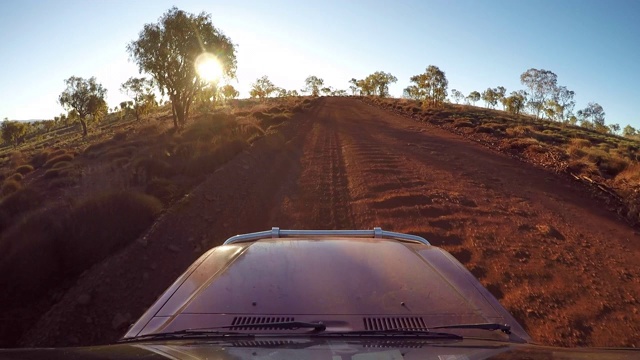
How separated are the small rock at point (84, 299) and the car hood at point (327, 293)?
3.20 m

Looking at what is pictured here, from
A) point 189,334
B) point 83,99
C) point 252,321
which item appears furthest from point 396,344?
point 83,99

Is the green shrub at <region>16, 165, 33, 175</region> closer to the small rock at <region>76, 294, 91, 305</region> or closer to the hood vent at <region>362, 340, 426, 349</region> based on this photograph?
the small rock at <region>76, 294, 91, 305</region>

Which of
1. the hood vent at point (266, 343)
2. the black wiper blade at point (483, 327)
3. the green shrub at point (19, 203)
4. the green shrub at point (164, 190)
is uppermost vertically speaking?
the hood vent at point (266, 343)

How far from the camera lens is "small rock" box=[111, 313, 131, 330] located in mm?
5480

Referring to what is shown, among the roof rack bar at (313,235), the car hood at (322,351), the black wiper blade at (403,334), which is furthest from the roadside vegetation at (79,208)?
the black wiper blade at (403,334)

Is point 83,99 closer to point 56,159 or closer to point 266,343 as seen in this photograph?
point 56,159

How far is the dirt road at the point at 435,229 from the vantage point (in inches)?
219

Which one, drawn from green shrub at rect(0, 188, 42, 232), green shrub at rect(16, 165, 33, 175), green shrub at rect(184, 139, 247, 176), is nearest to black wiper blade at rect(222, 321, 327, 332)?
green shrub at rect(0, 188, 42, 232)

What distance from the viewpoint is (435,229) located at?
8406mm

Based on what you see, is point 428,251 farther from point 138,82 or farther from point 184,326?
point 138,82

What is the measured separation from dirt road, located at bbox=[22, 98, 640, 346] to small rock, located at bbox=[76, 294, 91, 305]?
0.02 m

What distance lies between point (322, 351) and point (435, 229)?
21.8ft

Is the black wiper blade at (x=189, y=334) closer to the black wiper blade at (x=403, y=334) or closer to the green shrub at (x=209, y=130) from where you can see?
the black wiper blade at (x=403, y=334)

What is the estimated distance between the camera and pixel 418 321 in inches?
98.5
